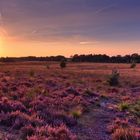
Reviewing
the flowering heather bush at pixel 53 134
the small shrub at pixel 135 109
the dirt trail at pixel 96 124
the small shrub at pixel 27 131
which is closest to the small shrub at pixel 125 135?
the dirt trail at pixel 96 124

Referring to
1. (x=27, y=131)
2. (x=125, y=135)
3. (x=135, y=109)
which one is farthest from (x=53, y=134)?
(x=135, y=109)

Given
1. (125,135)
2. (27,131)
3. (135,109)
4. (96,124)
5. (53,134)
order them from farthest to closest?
1. (135,109)
2. (96,124)
3. (125,135)
4. (27,131)
5. (53,134)

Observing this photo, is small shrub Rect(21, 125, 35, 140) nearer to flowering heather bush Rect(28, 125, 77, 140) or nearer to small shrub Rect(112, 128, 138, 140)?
flowering heather bush Rect(28, 125, 77, 140)

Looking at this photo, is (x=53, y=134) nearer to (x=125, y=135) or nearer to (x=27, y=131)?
(x=27, y=131)

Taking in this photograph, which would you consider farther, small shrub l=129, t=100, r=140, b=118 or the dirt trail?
small shrub l=129, t=100, r=140, b=118

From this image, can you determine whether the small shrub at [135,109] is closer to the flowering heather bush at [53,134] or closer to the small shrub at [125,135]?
the small shrub at [125,135]

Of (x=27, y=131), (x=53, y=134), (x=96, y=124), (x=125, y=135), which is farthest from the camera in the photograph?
(x=96, y=124)

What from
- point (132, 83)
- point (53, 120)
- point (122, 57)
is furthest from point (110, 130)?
point (122, 57)

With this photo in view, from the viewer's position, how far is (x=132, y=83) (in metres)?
47.5

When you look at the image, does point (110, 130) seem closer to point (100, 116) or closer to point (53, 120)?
point (53, 120)

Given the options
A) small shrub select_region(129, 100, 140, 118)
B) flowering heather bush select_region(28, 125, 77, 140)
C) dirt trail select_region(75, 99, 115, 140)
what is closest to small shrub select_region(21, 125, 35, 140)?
flowering heather bush select_region(28, 125, 77, 140)

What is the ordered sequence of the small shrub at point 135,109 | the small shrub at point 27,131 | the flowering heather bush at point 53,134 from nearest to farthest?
the flowering heather bush at point 53,134 → the small shrub at point 27,131 → the small shrub at point 135,109

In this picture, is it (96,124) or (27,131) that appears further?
(96,124)

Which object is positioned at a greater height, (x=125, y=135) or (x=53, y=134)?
(x=53, y=134)
